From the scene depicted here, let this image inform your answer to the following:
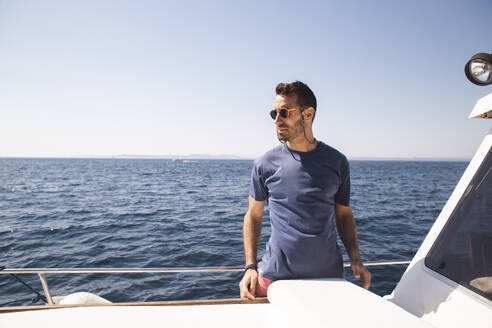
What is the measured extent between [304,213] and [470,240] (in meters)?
1.37

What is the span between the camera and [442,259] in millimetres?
1762

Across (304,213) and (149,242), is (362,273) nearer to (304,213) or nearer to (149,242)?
(304,213)

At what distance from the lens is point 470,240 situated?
173 centimetres

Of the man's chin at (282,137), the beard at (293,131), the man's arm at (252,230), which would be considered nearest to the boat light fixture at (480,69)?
the beard at (293,131)

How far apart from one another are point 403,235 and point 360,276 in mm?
11403

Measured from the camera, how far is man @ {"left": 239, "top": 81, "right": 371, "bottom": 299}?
5.20 ft

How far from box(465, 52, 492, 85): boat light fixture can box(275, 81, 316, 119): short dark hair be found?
3.06ft

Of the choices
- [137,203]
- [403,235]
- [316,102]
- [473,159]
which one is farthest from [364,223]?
[137,203]

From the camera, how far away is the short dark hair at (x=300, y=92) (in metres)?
1.70

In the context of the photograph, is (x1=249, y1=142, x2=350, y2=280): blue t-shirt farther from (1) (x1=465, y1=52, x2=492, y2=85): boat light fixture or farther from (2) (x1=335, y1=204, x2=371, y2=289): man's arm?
(1) (x1=465, y1=52, x2=492, y2=85): boat light fixture

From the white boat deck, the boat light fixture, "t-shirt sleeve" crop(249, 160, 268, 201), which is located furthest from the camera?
"t-shirt sleeve" crop(249, 160, 268, 201)

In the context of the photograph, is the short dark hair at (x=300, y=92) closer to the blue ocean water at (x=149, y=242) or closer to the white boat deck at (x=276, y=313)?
the white boat deck at (x=276, y=313)

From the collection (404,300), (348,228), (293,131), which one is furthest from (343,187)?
(404,300)

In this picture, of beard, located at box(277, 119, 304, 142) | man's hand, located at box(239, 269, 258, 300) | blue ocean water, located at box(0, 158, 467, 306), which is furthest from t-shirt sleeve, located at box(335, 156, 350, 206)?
blue ocean water, located at box(0, 158, 467, 306)
